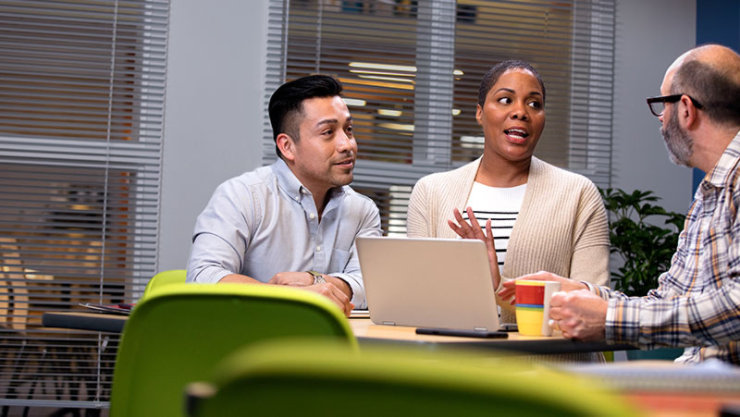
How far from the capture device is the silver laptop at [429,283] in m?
1.95

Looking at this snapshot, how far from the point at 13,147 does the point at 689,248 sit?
11.4ft

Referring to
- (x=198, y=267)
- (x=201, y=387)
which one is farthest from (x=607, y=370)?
(x=198, y=267)

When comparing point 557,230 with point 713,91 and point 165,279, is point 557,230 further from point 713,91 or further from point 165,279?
point 165,279

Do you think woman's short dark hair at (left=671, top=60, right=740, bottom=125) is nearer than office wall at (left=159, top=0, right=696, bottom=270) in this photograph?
Yes

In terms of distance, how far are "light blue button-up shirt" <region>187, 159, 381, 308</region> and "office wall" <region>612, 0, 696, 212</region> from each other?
236cm

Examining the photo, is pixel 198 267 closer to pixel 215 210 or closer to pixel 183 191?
pixel 215 210

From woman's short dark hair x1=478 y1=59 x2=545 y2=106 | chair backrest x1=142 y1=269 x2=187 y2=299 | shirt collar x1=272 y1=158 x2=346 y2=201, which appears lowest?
chair backrest x1=142 y1=269 x2=187 y2=299

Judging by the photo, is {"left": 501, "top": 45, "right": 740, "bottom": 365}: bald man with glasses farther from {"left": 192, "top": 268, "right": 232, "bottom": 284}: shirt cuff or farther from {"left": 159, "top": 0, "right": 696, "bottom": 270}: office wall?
{"left": 159, "top": 0, "right": 696, "bottom": 270}: office wall

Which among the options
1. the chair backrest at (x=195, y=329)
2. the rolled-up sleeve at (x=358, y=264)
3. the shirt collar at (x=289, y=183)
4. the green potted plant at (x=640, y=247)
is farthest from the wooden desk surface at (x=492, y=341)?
the green potted plant at (x=640, y=247)

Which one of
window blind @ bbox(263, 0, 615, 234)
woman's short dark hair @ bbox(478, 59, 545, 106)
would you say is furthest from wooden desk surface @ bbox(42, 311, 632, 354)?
window blind @ bbox(263, 0, 615, 234)

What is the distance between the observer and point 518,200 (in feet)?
9.32

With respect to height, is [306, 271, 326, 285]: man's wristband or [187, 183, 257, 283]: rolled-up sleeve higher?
[187, 183, 257, 283]: rolled-up sleeve

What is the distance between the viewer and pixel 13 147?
4.17 metres

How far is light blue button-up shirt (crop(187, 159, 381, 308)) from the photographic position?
2.71m
